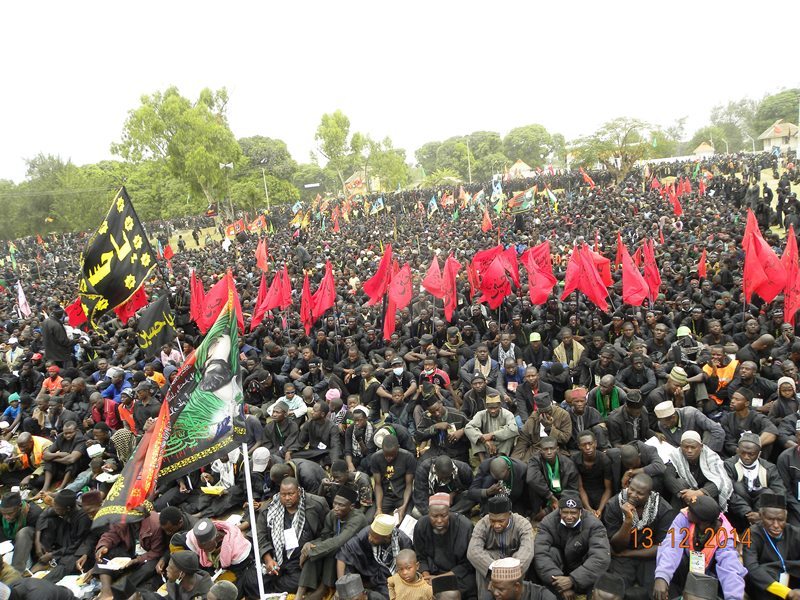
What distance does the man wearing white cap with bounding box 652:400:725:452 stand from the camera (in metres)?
5.93

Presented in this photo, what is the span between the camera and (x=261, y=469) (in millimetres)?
7145

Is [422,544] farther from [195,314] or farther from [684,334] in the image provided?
[195,314]

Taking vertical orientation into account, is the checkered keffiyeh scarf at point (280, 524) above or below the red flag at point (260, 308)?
below

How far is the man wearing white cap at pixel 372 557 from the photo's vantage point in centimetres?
517

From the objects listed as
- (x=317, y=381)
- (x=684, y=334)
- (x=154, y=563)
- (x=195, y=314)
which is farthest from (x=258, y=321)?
(x=684, y=334)

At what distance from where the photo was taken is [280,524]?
560 centimetres

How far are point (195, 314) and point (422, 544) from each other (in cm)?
916

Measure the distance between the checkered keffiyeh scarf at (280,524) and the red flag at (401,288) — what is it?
5.79 m

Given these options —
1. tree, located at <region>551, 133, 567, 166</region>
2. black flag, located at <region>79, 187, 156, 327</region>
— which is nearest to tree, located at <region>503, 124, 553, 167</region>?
tree, located at <region>551, 133, 567, 166</region>

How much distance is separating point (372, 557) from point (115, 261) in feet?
20.2

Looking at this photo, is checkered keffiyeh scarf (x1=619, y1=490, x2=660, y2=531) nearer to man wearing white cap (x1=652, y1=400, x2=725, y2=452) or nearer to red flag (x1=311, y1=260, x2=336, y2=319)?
man wearing white cap (x1=652, y1=400, x2=725, y2=452)

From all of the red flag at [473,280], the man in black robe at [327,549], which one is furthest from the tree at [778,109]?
the man in black robe at [327,549]

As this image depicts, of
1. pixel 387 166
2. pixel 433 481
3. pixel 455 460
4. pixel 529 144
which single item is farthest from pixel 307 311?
pixel 529 144

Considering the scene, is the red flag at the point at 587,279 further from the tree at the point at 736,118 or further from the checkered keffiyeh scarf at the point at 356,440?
the tree at the point at 736,118
